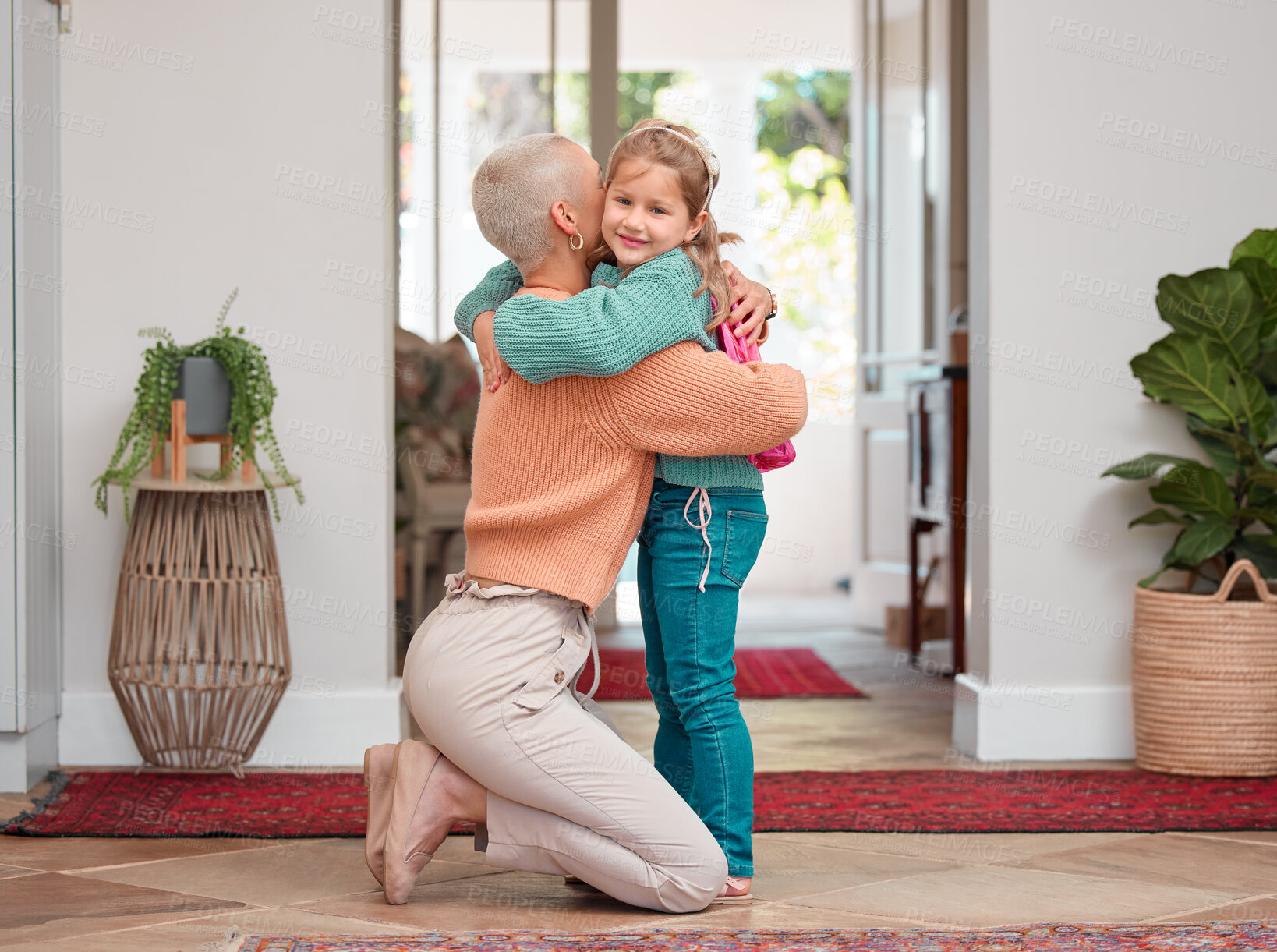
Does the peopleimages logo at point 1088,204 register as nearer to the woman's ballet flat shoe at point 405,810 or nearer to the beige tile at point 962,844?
the beige tile at point 962,844

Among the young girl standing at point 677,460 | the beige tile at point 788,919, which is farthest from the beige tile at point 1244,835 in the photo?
the young girl standing at point 677,460

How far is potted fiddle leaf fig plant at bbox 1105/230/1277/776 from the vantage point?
254cm

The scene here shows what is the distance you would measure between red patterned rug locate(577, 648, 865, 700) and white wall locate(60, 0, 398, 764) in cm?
84

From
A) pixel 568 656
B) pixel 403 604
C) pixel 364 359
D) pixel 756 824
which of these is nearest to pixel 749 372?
pixel 568 656

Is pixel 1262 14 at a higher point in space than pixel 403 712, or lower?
higher

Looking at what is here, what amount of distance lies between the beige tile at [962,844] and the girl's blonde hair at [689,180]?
973mm

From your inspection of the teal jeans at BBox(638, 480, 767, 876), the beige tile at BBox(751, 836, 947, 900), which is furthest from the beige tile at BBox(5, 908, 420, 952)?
the beige tile at BBox(751, 836, 947, 900)

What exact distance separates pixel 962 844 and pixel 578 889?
702mm

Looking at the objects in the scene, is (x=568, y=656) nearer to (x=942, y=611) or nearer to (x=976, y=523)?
(x=976, y=523)

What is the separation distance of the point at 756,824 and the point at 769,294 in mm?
976

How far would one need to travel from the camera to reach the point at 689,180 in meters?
1.66

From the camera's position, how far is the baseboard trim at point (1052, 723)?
277cm

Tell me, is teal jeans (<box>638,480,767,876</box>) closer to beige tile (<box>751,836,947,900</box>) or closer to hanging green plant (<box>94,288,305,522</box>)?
beige tile (<box>751,836,947,900</box>)

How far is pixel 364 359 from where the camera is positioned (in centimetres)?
266
